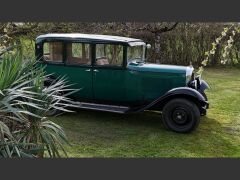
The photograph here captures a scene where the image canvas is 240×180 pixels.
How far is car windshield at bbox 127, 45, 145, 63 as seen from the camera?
23.7 ft

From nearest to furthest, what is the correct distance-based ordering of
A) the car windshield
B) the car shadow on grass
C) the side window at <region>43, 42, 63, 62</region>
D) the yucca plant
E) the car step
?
the yucca plant → the car shadow on grass → the car step → the car windshield → the side window at <region>43, 42, 63, 62</region>

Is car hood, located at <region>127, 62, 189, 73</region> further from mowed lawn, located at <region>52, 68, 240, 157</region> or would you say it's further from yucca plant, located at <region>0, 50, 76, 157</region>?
yucca plant, located at <region>0, 50, 76, 157</region>

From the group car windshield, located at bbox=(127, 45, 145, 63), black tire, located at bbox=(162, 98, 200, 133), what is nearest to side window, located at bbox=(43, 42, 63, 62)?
car windshield, located at bbox=(127, 45, 145, 63)

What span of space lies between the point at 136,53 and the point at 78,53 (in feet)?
3.65

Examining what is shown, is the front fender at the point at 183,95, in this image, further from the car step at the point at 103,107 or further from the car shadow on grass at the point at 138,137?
the car step at the point at 103,107

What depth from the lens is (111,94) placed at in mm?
7242

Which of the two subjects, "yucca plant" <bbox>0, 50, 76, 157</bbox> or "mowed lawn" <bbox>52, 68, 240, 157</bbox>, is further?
"mowed lawn" <bbox>52, 68, 240, 157</bbox>

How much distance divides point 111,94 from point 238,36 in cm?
857

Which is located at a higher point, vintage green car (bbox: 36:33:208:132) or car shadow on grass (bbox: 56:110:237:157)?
vintage green car (bbox: 36:33:208:132)

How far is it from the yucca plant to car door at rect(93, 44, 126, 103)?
265 cm

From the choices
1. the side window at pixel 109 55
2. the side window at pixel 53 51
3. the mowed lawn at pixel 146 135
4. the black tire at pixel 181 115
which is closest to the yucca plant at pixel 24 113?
the mowed lawn at pixel 146 135

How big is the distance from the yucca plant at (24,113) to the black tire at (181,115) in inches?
102

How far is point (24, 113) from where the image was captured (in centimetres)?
427

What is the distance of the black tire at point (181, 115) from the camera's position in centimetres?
646
